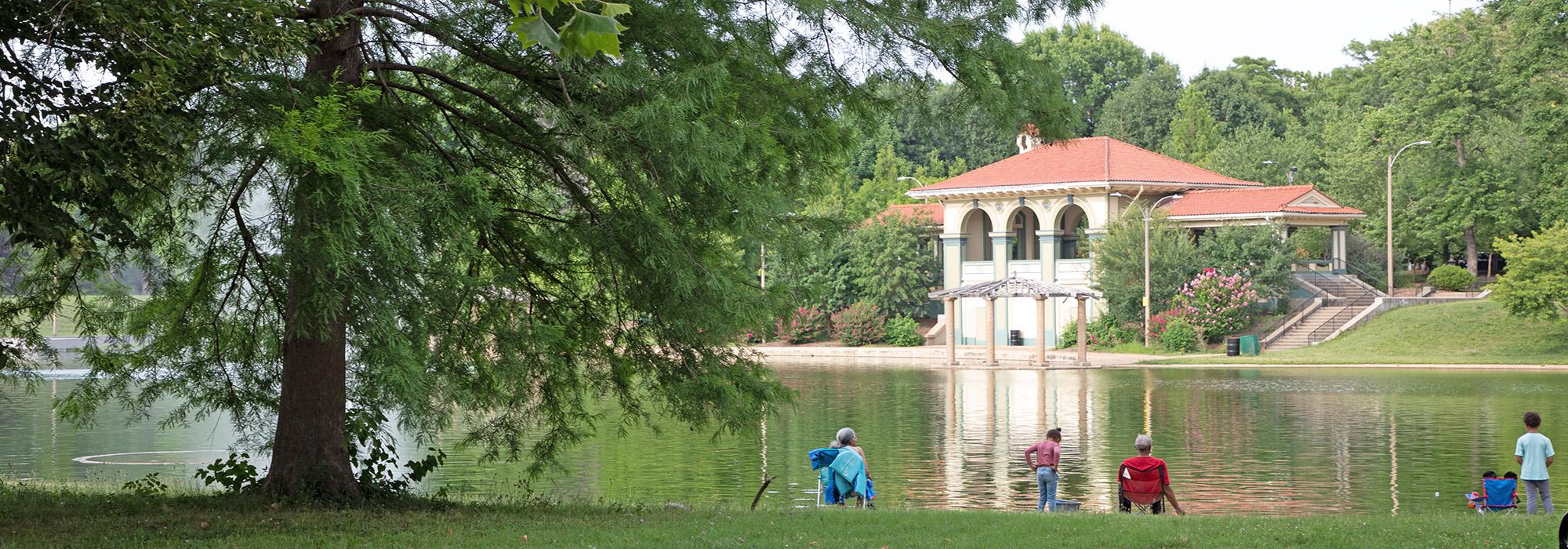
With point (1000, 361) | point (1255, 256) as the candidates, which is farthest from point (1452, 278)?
point (1000, 361)

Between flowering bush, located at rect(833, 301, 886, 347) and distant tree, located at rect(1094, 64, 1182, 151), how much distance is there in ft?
107

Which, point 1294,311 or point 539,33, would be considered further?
point 1294,311

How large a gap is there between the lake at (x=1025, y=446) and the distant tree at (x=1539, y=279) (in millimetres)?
9963

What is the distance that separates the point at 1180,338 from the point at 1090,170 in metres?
9.01

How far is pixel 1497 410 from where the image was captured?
1105 inches

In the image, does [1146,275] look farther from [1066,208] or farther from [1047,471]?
[1047,471]

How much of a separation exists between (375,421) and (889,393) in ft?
75.6

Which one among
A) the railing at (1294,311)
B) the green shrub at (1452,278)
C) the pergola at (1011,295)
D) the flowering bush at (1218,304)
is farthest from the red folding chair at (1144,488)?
the green shrub at (1452,278)

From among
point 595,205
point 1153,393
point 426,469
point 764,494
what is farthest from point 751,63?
point 1153,393

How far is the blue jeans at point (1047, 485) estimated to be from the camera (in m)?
15.2

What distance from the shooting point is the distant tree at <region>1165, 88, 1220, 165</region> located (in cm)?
8088

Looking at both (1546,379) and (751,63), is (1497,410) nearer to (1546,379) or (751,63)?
(1546,379)

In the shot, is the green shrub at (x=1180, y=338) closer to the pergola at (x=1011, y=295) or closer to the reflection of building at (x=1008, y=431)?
the pergola at (x=1011, y=295)

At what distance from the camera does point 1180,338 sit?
5109 centimetres
